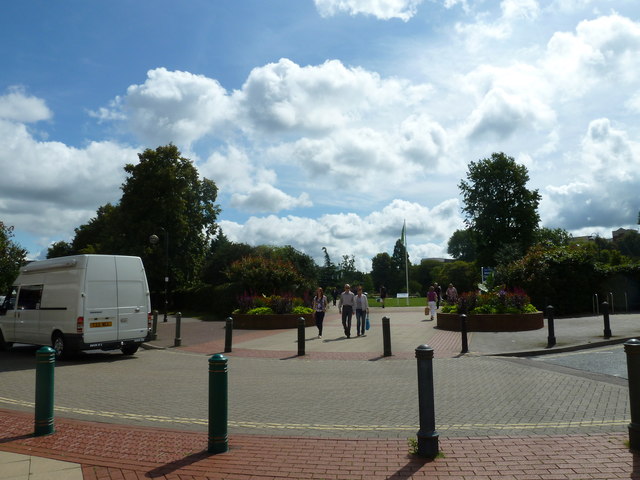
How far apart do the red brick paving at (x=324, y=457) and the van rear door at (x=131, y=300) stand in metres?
8.25

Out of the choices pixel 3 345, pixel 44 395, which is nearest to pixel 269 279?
pixel 3 345

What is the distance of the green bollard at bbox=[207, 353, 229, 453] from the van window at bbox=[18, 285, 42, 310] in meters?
11.5

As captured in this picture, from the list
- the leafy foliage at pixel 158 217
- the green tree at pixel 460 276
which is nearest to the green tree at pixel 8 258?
the leafy foliage at pixel 158 217

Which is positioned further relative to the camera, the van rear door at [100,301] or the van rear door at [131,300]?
the van rear door at [131,300]

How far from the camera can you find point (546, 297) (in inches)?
982

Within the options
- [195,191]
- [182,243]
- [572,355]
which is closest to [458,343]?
[572,355]

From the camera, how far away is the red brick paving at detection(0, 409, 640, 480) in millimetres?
4590

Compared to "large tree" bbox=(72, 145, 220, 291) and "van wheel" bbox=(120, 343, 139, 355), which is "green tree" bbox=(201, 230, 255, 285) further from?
"van wheel" bbox=(120, 343, 139, 355)

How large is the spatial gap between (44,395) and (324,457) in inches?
136

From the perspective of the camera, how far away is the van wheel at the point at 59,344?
542 inches

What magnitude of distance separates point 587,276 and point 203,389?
22.7m

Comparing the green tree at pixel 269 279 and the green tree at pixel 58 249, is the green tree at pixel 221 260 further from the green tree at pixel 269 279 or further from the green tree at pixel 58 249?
the green tree at pixel 58 249

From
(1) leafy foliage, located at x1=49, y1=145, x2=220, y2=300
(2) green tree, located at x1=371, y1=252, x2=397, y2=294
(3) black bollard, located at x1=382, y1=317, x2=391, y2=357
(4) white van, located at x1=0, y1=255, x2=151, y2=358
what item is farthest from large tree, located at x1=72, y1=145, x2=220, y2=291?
(2) green tree, located at x1=371, y1=252, x2=397, y2=294

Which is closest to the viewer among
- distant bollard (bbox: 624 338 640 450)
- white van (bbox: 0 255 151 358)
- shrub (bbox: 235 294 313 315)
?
distant bollard (bbox: 624 338 640 450)
